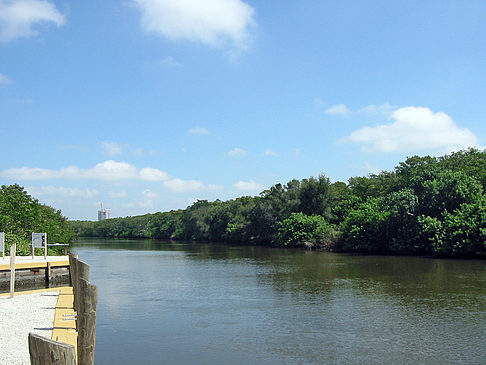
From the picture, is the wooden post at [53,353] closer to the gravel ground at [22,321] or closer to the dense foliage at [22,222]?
the gravel ground at [22,321]

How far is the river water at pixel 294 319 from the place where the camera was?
44.5ft

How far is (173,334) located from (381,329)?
7.36 m

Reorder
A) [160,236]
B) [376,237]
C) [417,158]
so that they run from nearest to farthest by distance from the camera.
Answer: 1. [376,237]
2. [417,158]
3. [160,236]

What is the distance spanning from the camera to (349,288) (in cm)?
2538

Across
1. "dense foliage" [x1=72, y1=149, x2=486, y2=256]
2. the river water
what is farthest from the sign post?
"dense foliage" [x1=72, y1=149, x2=486, y2=256]

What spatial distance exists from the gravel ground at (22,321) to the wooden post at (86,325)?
125 inches

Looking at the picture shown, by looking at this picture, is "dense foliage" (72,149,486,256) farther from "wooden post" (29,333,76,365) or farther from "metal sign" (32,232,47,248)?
"wooden post" (29,333,76,365)

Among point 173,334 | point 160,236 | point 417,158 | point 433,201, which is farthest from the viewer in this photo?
point 160,236

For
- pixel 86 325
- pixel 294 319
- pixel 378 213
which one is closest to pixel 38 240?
pixel 294 319

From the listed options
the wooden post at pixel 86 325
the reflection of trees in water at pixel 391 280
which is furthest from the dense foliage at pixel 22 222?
the wooden post at pixel 86 325

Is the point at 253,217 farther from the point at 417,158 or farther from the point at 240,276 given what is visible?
the point at 240,276

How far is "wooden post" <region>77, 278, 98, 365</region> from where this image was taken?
6800mm

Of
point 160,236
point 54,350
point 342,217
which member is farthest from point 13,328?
point 160,236

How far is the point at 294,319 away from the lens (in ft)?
59.0
